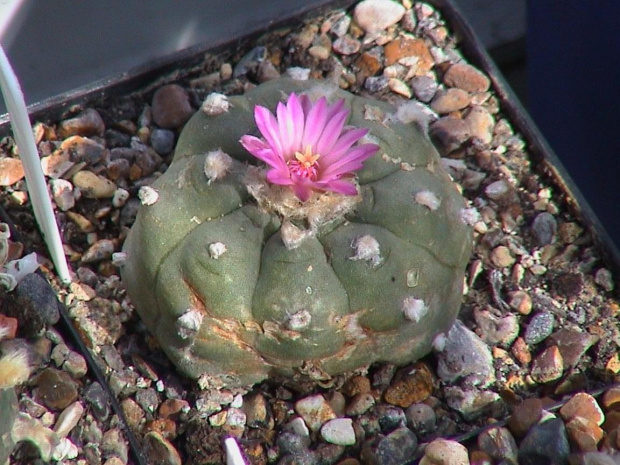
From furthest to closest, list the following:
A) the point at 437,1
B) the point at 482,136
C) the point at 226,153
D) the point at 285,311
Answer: the point at 437,1, the point at 482,136, the point at 226,153, the point at 285,311

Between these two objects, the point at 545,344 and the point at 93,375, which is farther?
the point at 545,344

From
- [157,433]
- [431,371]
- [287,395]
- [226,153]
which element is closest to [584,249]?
[431,371]

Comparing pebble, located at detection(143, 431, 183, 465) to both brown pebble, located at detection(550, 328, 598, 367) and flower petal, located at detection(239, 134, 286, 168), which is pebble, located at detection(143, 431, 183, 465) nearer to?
flower petal, located at detection(239, 134, 286, 168)

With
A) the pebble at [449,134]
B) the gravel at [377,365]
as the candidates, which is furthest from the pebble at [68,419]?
the pebble at [449,134]

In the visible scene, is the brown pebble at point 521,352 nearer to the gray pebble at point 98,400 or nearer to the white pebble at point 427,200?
the white pebble at point 427,200

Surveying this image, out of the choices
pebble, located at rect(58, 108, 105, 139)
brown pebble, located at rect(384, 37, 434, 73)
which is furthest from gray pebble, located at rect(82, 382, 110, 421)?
brown pebble, located at rect(384, 37, 434, 73)

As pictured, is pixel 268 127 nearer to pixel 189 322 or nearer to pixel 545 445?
pixel 189 322

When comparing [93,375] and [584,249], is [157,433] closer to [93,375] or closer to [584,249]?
[93,375]
